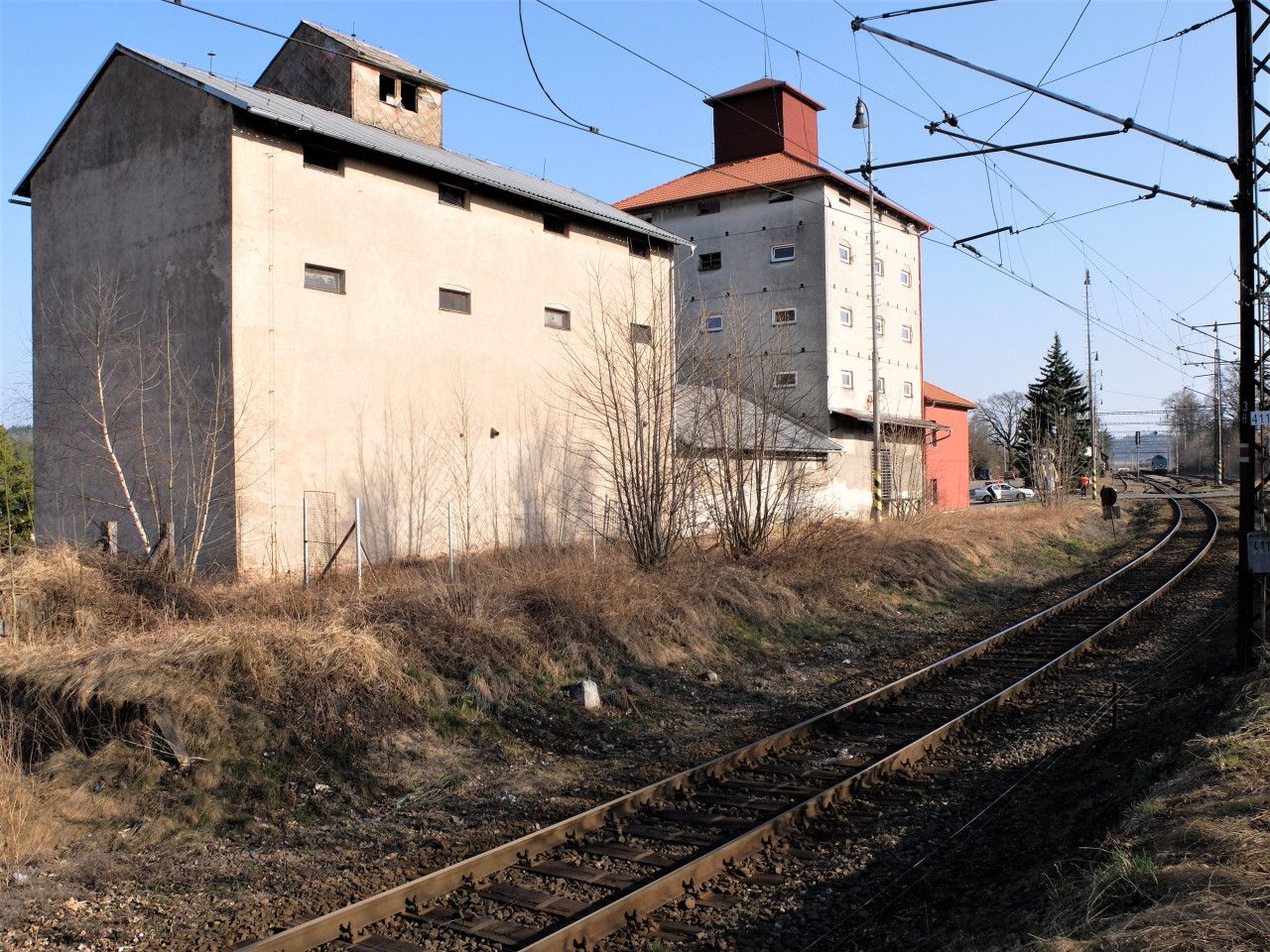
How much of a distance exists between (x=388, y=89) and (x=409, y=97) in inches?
27.7

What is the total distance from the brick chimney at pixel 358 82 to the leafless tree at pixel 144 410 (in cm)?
668

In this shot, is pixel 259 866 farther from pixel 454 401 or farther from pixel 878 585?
pixel 878 585

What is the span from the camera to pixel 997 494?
62.2m

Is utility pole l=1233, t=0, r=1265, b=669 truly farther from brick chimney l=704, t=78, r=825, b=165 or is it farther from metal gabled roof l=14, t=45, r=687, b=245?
brick chimney l=704, t=78, r=825, b=165

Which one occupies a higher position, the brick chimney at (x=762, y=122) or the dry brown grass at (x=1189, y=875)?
the brick chimney at (x=762, y=122)

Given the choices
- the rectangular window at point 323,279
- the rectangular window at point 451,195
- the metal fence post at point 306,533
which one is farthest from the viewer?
the rectangular window at point 451,195

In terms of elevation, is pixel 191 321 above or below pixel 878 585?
above

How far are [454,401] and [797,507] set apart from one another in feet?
24.2

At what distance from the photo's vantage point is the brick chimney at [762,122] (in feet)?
123

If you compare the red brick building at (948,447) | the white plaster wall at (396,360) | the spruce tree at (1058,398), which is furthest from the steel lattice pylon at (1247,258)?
the spruce tree at (1058,398)

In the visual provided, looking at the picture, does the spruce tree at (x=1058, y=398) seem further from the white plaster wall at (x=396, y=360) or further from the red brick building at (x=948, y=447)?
the white plaster wall at (x=396, y=360)

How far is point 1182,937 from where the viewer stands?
4094mm

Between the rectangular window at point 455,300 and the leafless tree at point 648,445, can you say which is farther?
the rectangular window at point 455,300

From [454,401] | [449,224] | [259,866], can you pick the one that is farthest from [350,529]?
[259,866]
